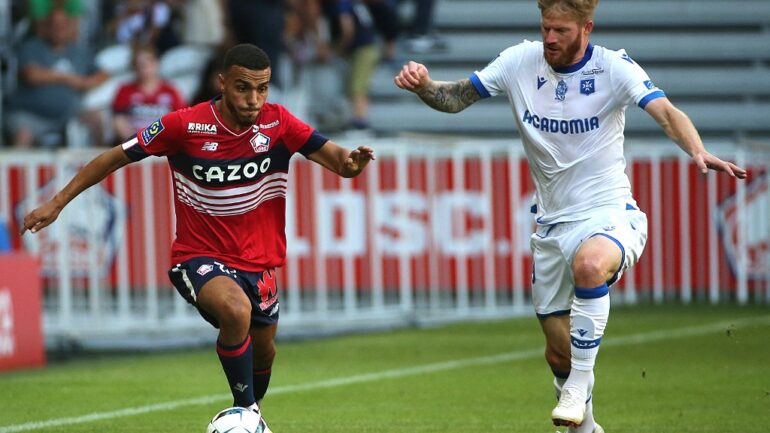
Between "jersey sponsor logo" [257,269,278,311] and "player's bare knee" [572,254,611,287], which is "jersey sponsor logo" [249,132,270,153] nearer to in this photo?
"jersey sponsor logo" [257,269,278,311]

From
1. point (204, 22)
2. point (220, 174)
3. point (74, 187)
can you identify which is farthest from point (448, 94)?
point (204, 22)

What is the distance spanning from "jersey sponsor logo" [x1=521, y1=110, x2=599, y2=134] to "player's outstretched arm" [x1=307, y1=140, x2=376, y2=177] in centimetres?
92

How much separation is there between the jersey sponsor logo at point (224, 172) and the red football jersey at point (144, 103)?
347 inches

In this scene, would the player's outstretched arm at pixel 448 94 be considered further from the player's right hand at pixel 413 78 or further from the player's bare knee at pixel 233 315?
the player's bare knee at pixel 233 315

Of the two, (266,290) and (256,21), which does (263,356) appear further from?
(256,21)

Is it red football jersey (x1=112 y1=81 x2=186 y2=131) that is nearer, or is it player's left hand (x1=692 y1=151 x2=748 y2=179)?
player's left hand (x1=692 y1=151 x2=748 y2=179)

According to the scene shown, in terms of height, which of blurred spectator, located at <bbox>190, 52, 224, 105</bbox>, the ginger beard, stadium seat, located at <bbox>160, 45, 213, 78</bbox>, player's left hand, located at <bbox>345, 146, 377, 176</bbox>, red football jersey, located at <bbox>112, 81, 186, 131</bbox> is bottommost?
player's left hand, located at <bbox>345, 146, 377, 176</bbox>

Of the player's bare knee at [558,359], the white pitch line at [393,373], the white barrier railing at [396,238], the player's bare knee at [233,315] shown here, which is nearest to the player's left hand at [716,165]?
the player's bare knee at [558,359]

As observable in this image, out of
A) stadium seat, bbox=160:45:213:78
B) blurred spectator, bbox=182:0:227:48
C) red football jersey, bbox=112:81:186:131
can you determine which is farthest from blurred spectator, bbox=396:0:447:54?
red football jersey, bbox=112:81:186:131

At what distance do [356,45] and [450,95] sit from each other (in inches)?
483

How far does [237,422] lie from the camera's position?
25.1 feet

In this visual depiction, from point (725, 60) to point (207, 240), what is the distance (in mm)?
14901

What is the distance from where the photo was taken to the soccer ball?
7.60 m

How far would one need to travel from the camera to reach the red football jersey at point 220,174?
8141 mm
